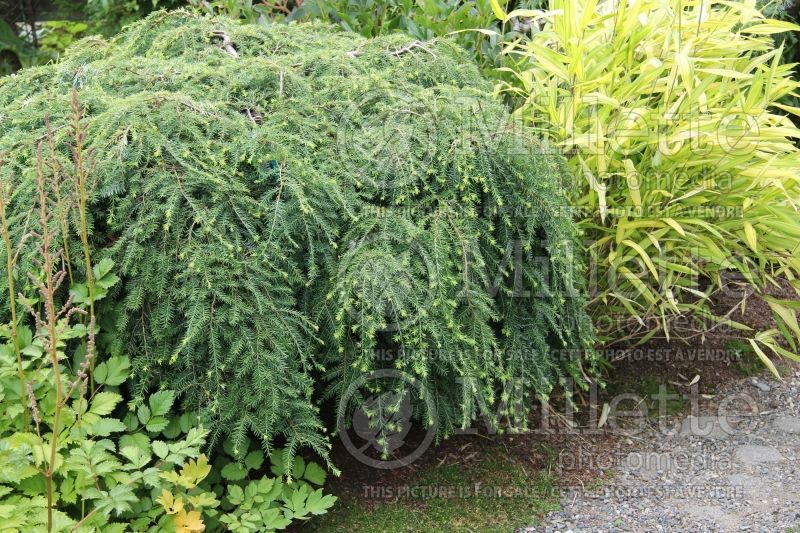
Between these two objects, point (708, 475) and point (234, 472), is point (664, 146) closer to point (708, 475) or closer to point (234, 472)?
point (708, 475)

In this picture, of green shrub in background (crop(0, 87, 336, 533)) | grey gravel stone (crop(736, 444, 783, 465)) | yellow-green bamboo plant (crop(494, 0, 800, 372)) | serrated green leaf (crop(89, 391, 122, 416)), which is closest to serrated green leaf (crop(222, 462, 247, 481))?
green shrub in background (crop(0, 87, 336, 533))

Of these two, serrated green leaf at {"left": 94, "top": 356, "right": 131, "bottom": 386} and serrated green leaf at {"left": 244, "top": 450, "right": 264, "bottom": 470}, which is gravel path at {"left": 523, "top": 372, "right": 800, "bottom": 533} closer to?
serrated green leaf at {"left": 244, "top": 450, "right": 264, "bottom": 470}

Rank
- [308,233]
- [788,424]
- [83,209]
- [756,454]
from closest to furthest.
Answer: [83,209], [308,233], [756,454], [788,424]

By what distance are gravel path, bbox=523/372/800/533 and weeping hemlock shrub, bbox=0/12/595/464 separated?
17.4 inches

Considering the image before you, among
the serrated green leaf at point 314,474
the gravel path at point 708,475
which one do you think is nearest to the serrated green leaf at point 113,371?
the serrated green leaf at point 314,474

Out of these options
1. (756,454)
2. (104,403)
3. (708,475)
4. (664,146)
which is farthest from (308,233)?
(756,454)

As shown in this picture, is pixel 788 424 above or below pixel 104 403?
below

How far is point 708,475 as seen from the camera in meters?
2.89

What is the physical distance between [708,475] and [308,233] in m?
1.69

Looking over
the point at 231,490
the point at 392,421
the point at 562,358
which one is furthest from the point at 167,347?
the point at 562,358

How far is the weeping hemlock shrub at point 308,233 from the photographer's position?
225 centimetres

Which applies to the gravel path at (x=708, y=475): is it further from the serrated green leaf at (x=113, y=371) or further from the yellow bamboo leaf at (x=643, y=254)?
the serrated green leaf at (x=113, y=371)

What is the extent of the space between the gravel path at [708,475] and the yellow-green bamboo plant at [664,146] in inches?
12.9

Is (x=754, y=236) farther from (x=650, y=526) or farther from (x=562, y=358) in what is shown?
(x=650, y=526)
